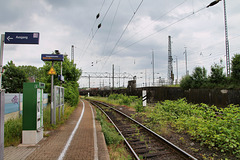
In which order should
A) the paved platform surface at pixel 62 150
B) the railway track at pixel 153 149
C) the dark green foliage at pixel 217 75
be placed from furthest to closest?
the dark green foliage at pixel 217 75, the railway track at pixel 153 149, the paved platform surface at pixel 62 150

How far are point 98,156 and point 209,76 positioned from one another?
24049mm

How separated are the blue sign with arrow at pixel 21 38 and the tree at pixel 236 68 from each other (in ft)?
76.4

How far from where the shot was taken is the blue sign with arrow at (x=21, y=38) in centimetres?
443

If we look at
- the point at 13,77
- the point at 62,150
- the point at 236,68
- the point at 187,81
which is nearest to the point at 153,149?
the point at 62,150

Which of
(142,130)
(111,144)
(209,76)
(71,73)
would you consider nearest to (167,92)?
(209,76)

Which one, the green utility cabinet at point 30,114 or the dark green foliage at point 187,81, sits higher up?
the dark green foliage at point 187,81

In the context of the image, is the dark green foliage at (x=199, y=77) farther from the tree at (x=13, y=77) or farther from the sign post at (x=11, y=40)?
the sign post at (x=11, y=40)

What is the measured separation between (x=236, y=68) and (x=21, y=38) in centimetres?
2370

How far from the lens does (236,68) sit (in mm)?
21547

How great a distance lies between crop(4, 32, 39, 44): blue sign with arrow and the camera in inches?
175

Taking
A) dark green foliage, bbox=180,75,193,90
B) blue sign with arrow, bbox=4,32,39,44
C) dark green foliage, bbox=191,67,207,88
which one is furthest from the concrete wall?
blue sign with arrow, bbox=4,32,39,44

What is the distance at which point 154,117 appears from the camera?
36.8 feet

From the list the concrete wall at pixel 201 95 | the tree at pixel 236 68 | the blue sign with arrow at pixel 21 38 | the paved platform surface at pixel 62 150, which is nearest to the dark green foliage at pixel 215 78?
the tree at pixel 236 68

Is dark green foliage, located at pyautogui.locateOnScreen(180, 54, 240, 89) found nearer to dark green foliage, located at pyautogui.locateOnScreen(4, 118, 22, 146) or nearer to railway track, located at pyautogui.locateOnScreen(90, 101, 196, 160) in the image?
railway track, located at pyautogui.locateOnScreen(90, 101, 196, 160)
